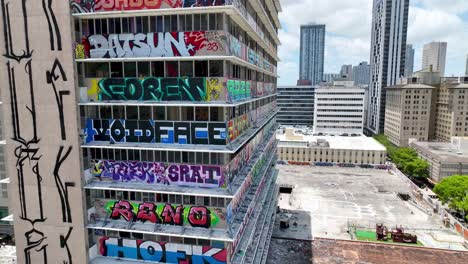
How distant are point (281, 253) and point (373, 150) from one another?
8047 centimetres

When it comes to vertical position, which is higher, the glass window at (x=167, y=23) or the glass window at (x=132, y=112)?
the glass window at (x=167, y=23)

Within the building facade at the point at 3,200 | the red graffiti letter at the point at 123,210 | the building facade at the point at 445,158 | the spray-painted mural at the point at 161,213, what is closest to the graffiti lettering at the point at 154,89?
the spray-painted mural at the point at 161,213

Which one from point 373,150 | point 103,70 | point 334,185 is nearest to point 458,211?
point 334,185

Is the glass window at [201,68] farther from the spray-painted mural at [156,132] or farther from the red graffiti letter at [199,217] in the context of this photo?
the red graffiti letter at [199,217]

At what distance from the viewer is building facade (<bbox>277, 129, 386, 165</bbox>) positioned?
12488cm

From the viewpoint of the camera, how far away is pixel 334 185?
338 feet

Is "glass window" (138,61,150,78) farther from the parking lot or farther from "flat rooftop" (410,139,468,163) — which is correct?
"flat rooftop" (410,139,468,163)

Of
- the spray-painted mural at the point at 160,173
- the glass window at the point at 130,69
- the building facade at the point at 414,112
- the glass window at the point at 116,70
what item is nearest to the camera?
the spray-painted mural at the point at 160,173

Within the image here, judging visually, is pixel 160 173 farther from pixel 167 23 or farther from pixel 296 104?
pixel 296 104

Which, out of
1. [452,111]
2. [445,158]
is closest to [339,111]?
[452,111]

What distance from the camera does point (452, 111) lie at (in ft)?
446

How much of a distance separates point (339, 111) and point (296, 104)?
110 feet

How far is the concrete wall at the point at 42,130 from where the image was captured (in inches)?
1007

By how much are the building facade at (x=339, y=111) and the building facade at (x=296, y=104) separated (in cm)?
2597
